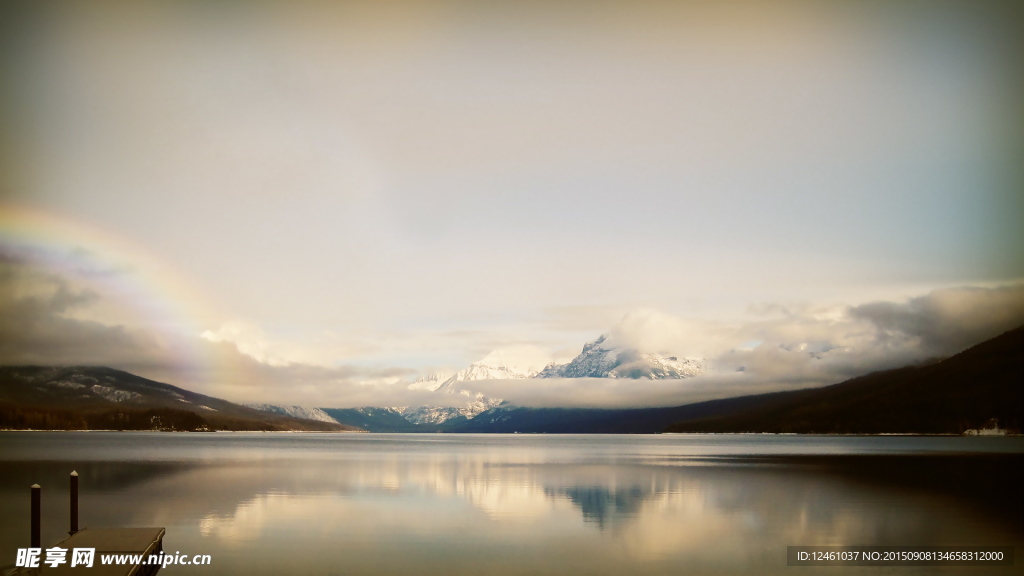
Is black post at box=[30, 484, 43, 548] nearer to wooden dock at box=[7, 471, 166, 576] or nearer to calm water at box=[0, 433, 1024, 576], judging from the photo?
wooden dock at box=[7, 471, 166, 576]

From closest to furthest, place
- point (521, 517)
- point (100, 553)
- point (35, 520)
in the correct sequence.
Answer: point (100, 553)
point (35, 520)
point (521, 517)

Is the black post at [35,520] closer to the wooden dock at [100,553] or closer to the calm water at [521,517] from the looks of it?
the wooden dock at [100,553]

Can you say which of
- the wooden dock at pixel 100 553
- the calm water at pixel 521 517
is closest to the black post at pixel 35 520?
the wooden dock at pixel 100 553

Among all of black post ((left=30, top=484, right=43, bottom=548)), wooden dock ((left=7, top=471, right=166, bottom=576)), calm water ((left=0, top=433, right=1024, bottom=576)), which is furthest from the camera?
calm water ((left=0, top=433, right=1024, bottom=576))

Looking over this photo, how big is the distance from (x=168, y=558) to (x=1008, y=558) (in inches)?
1345

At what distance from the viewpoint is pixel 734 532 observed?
130ft

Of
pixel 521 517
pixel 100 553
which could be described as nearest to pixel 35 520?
pixel 100 553

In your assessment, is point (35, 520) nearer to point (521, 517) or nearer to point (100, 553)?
point (100, 553)

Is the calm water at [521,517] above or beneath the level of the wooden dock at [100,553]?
beneath

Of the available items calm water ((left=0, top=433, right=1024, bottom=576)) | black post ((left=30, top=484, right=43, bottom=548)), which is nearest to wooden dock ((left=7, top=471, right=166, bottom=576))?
black post ((left=30, top=484, right=43, bottom=548))

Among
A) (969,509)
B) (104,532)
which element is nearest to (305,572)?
(104,532)

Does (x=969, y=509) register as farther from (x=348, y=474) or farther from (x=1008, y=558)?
(x=348, y=474)

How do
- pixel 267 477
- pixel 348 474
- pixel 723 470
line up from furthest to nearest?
pixel 723 470, pixel 348 474, pixel 267 477

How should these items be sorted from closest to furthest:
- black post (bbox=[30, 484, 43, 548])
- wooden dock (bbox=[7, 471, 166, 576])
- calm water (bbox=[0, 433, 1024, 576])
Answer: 1. wooden dock (bbox=[7, 471, 166, 576])
2. black post (bbox=[30, 484, 43, 548])
3. calm water (bbox=[0, 433, 1024, 576])
